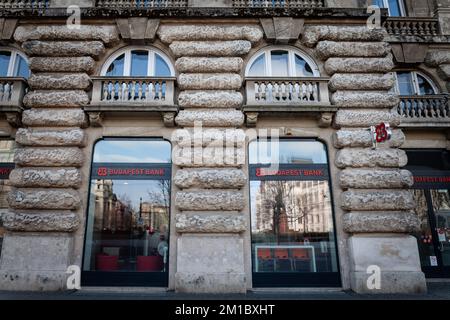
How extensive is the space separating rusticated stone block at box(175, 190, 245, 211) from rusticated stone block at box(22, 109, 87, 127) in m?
4.01

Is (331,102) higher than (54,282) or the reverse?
higher

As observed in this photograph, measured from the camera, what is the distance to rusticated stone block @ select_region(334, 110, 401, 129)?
8.76 metres

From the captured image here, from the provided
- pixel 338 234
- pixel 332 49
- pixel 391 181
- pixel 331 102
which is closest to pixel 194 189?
pixel 338 234

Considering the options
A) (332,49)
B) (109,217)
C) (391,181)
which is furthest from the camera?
(332,49)

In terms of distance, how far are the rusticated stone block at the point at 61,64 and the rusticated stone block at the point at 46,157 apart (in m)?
2.69

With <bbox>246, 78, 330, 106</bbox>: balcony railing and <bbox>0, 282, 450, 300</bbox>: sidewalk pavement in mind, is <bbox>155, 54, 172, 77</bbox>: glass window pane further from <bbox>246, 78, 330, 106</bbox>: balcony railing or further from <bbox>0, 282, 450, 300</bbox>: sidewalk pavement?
<bbox>0, 282, 450, 300</bbox>: sidewalk pavement

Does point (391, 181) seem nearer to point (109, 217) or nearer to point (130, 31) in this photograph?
point (109, 217)

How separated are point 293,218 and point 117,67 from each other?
7.86m

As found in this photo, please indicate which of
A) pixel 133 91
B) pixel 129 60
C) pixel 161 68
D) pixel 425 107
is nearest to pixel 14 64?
pixel 129 60

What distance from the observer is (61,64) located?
9.09 metres

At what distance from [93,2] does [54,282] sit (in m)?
9.34

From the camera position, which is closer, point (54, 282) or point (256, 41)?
point (54, 282)

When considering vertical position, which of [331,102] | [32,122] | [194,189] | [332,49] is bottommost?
[194,189]

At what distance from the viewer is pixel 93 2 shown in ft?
33.1
